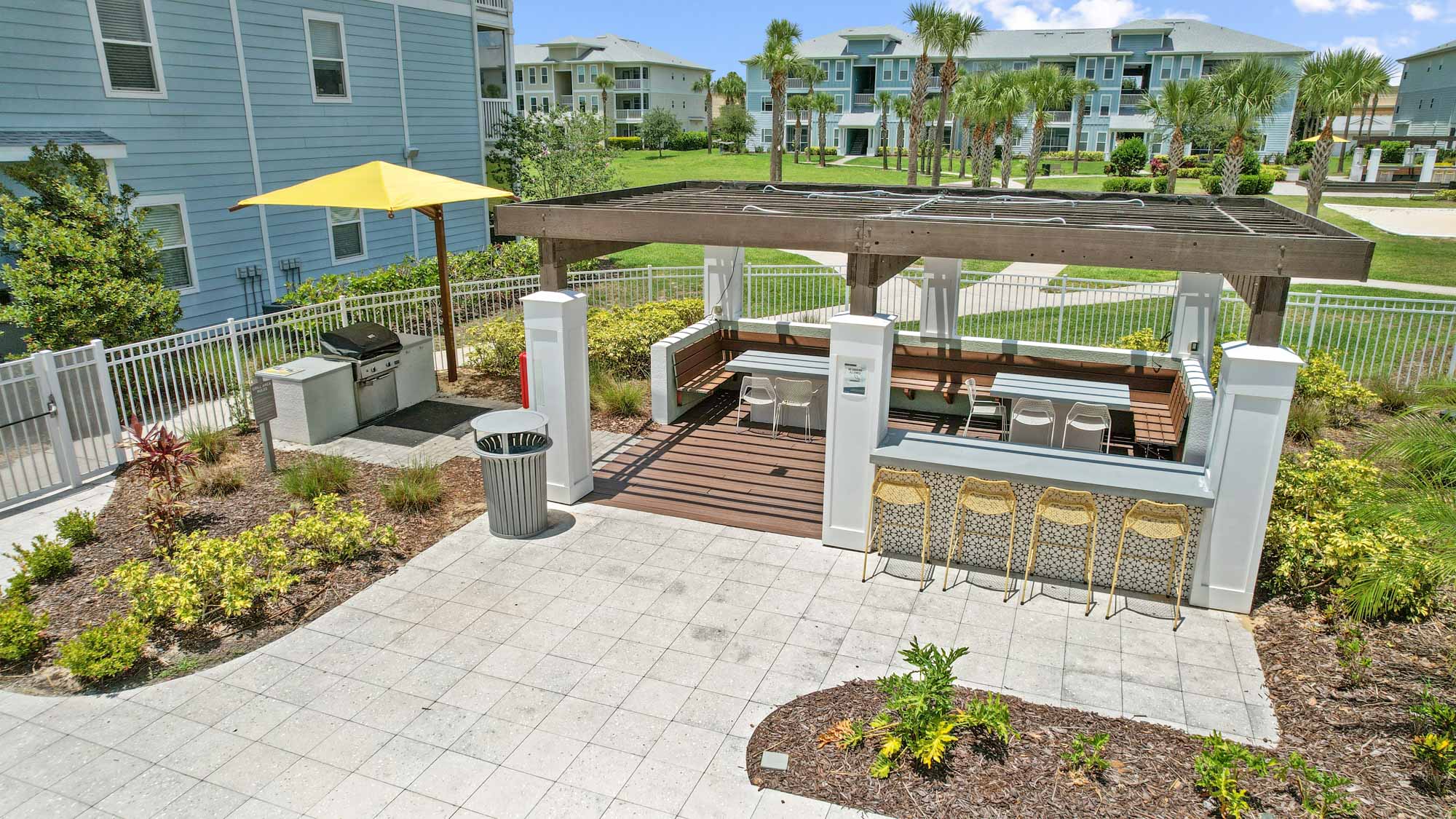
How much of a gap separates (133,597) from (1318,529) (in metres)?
9.09

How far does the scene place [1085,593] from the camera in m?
7.20

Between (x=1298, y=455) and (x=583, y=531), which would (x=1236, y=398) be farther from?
(x=583, y=531)

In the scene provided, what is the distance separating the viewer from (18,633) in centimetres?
604

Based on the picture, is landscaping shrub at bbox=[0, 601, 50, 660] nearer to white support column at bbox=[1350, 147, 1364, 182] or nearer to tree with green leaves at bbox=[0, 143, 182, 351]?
tree with green leaves at bbox=[0, 143, 182, 351]

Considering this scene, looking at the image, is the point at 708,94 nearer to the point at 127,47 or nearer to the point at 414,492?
the point at 127,47

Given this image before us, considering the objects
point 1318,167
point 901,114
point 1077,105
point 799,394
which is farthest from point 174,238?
point 1077,105

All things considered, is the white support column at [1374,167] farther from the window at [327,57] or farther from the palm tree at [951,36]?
the window at [327,57]

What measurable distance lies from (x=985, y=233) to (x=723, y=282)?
19.6 feet

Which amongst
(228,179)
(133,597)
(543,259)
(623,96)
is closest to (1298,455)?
(543,259)

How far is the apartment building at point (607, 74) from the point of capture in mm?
74062

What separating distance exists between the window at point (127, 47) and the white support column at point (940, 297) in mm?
11847

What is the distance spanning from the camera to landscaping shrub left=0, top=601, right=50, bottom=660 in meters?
5.98

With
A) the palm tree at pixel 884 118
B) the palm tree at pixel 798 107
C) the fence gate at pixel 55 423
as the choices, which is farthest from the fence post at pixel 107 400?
the palm tree at pixel 798 107

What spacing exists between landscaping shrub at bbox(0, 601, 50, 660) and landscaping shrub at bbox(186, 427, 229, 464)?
3412 mm
